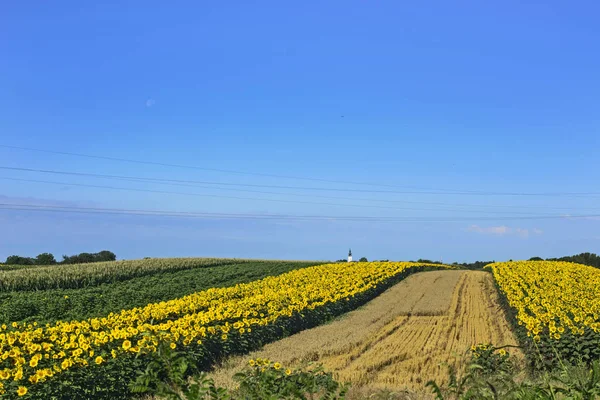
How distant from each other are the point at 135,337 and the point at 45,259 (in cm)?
6088

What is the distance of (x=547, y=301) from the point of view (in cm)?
1927

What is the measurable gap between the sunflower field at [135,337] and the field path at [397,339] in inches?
27.9

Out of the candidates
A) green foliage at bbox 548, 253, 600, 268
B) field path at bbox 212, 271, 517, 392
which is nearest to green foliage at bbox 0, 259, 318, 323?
field path at bbox 212, 271, 517, 392

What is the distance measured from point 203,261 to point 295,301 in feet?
118

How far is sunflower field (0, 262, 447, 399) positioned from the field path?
71 cm

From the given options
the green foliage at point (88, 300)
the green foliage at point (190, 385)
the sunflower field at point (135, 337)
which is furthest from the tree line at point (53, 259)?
the green foliage at point (190, 385)

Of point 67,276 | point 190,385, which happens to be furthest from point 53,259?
point 190,385

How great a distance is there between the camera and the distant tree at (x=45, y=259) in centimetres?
6591

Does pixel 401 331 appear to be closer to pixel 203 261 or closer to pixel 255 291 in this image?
pixel 255 291

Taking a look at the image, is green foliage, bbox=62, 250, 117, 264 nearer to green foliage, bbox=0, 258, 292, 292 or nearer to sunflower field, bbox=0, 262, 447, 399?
green foliage, bbox=0, 258, 292, 292

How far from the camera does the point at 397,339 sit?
1805 cm

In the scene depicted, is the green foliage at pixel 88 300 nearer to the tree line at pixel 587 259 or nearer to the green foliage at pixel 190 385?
the green foliage at pixel 190 385

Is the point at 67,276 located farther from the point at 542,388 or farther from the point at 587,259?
the point at 587,259

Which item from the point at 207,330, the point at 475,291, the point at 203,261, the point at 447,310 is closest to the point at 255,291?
the point at 447,310
